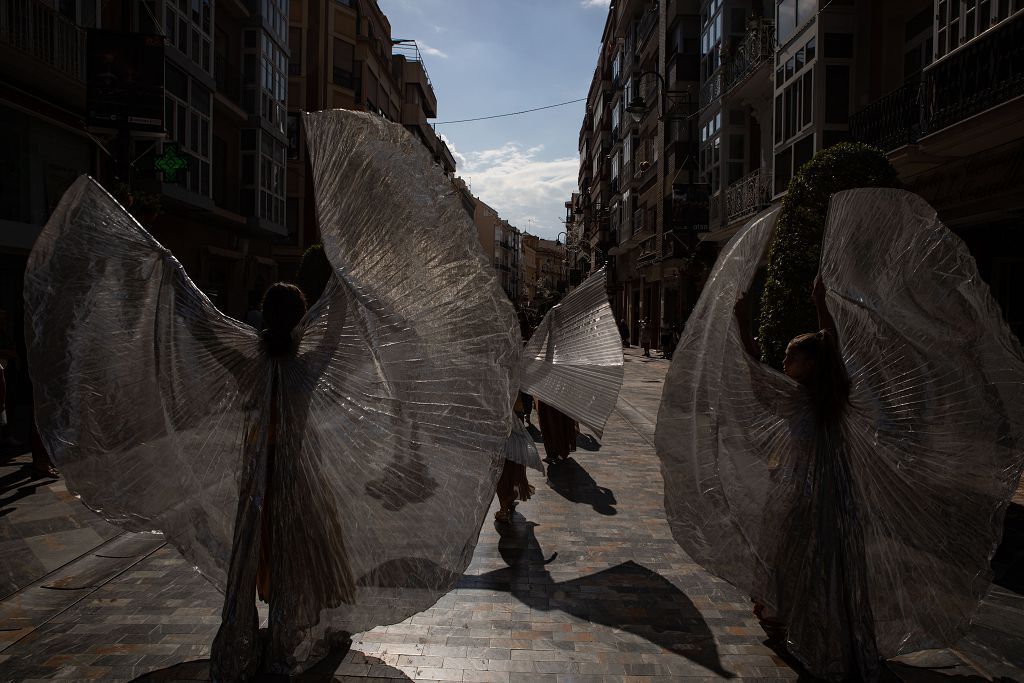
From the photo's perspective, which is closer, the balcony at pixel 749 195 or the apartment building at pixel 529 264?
the balcony at pixel 749 195

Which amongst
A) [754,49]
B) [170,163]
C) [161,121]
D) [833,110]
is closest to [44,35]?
[170,163]

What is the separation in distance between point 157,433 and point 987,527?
377 centimetres

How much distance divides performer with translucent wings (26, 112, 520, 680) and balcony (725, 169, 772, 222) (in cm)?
1841

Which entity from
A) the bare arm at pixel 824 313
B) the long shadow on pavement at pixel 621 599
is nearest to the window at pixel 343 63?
the long shadow on pavement at pixel 621 599

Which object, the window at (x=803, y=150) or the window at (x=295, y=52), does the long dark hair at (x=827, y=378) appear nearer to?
the window at (x=803, y=150)

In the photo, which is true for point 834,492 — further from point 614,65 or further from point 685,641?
point 614,65

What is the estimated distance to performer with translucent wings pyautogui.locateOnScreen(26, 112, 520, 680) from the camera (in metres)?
3.31

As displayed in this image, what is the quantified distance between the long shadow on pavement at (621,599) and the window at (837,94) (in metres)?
14.4

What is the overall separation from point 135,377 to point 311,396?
844 millimetres

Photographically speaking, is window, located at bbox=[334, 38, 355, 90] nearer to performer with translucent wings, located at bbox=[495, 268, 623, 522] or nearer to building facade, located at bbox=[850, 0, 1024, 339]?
building facade, located at bbox=[850, 0, 1024, 339]

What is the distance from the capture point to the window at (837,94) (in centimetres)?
1636

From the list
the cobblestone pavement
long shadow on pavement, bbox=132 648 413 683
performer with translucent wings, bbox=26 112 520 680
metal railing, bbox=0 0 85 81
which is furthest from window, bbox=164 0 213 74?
long shadow on pavement, bbox=132 648 413 683

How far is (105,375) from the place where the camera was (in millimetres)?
3498

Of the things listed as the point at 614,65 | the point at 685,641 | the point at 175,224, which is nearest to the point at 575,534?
the point at 685,641
